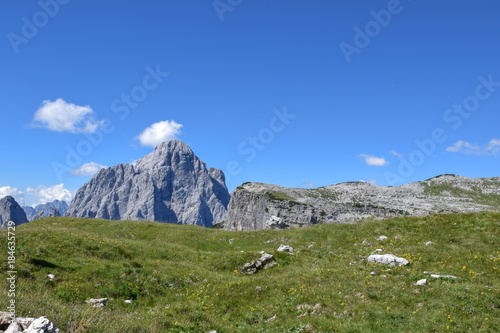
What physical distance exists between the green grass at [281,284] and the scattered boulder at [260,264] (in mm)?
703

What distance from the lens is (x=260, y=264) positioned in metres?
23.0

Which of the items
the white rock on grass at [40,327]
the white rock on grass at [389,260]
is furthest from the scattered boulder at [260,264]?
the white rock on grass at [40,327]

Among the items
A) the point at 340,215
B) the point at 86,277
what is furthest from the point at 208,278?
the point at 340,215

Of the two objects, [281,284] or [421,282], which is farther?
[281,284]

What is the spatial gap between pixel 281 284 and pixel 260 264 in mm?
5983

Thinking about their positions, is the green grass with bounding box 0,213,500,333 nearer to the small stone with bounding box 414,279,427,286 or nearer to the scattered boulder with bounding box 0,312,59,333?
the small stone with bounding box 414,279,427,286

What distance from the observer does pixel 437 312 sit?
11.6 metres

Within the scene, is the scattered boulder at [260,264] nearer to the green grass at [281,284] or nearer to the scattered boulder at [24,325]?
the green grass at [281,284]

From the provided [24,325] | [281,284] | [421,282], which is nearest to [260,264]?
[281,284]

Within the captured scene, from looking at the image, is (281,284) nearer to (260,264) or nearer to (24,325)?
(260,264)

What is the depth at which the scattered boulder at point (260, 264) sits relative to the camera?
2248cm

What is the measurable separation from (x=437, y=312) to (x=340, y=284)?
513cm

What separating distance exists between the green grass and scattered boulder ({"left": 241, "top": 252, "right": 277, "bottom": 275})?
70 centimetres

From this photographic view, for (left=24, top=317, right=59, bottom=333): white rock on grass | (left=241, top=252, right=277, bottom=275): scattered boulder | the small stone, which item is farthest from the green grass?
(left=24, top=317, right=59, bottom=333): white rock on grass
